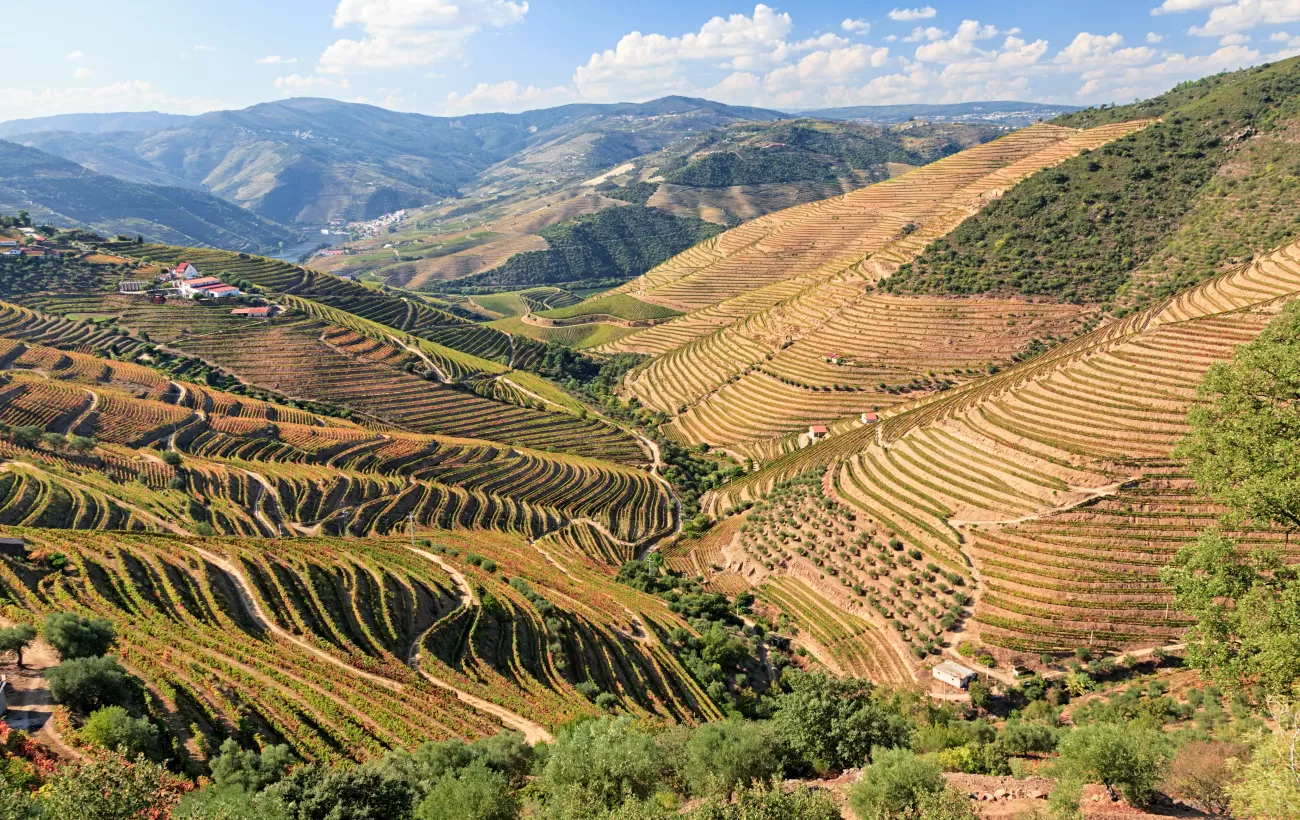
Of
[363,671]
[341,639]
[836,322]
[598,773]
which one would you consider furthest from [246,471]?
[836,322]

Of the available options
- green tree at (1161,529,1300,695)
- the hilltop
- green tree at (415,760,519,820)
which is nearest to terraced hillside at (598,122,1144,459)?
the hilltop

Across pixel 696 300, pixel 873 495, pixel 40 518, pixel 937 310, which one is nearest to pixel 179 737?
pixel 40 518

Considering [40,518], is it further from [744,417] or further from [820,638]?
[744,417]

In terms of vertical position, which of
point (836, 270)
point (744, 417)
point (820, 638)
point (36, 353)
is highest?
point (836, 270)

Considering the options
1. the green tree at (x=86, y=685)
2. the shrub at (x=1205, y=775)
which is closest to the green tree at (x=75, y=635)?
the green tree at (x=86, y=685)

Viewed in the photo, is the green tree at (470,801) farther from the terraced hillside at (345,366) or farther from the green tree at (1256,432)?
the terraced hillside at (345,366)

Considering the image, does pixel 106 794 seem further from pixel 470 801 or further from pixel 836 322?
pixel 836 322

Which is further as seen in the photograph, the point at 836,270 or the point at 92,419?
the point at 836,270
